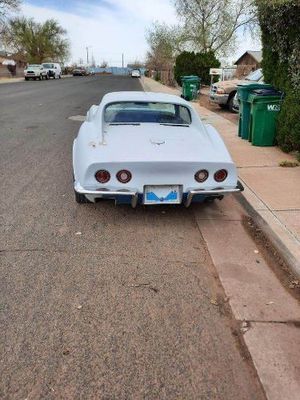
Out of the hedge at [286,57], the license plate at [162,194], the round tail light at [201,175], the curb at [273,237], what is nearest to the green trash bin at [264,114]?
the hedge at [286,57]

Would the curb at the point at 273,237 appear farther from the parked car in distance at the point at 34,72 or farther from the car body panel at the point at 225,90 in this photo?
the parked car in distance at the point at 34,72

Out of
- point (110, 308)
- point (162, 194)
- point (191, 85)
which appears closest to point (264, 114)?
point (162, 194)

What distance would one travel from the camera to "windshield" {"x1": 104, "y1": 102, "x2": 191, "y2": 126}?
5.21m

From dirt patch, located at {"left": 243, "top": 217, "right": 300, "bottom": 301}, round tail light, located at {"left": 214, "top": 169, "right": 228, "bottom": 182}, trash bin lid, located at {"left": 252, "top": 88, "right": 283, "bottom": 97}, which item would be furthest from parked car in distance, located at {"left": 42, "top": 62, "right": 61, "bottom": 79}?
dirt patch, located at {"left": 243, "top": 217, "right": 300, "bottom": 301}

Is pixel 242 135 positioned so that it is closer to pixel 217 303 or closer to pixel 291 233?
pixel 291 233

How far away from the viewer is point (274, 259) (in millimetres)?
3830

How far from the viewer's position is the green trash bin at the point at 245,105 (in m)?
8.32

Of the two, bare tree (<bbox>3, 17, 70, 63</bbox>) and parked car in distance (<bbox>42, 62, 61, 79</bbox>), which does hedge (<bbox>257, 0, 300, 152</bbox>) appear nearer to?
parked car in distance (<bbox>42, 62, 61, 79</bbox>)

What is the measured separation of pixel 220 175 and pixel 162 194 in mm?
656

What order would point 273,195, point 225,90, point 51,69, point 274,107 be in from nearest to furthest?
point 273,195 < point 274,107 < point 225,90 < point 51,69

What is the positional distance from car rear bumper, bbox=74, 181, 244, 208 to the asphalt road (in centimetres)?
36

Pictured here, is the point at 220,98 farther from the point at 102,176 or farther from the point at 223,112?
the point at 102,176

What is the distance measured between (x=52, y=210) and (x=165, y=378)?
2952 millimetres

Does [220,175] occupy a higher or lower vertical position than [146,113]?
lower
